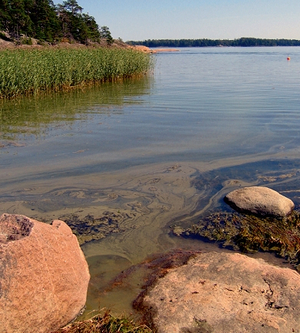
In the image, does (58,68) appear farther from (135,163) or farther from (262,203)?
(262,203)

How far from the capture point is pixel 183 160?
8523 millimetres

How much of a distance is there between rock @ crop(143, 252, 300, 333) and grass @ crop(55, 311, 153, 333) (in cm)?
19

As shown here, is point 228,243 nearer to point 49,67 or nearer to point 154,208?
point 154,208

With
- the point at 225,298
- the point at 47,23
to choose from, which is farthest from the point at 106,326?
the point at 47,23

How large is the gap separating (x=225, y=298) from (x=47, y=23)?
2087 inches

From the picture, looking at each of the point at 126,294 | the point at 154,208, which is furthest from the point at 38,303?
the point at 154,208

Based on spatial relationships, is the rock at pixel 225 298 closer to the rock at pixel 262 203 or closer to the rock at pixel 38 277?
the rock at pixel 38 277

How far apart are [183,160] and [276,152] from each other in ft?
7.49

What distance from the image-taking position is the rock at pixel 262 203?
5.85 m

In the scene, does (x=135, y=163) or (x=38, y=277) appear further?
(x=135, y=163)

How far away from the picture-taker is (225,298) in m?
3.70

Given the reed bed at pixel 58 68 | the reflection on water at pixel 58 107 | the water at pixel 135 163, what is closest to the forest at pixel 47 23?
the reed bed at pixel 58 68

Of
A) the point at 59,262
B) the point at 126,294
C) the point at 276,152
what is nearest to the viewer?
the point at 59,262

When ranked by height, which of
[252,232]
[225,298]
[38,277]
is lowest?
[252,232]
